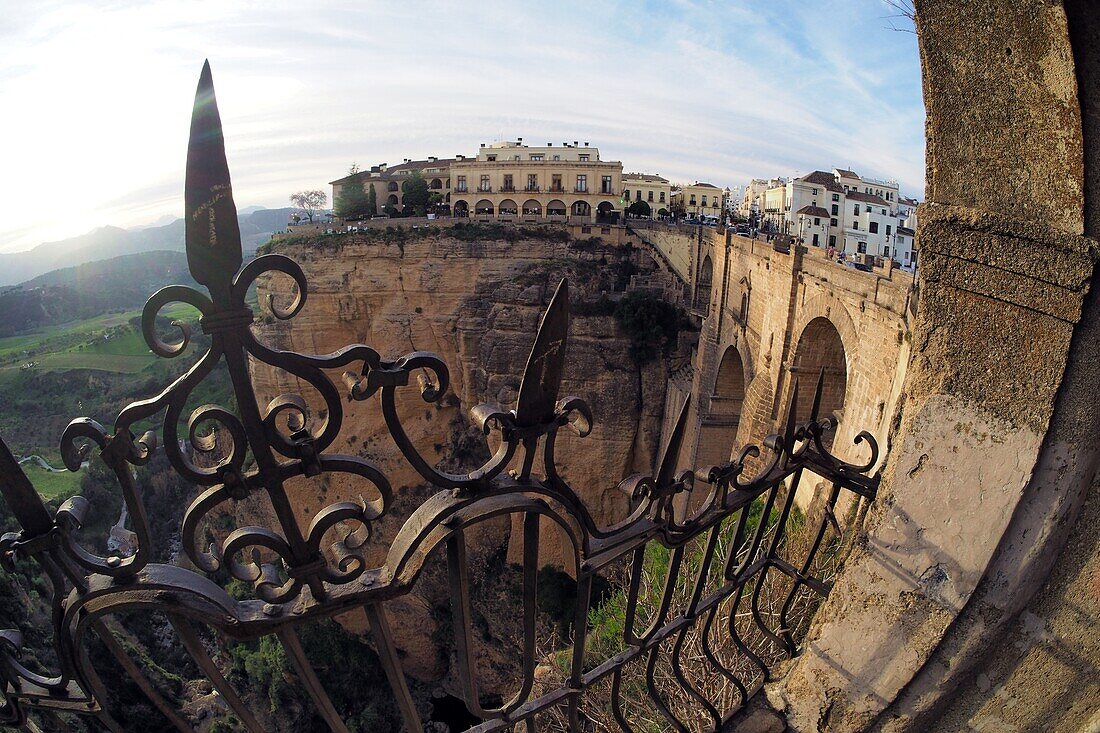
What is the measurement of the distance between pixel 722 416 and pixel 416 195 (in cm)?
2161

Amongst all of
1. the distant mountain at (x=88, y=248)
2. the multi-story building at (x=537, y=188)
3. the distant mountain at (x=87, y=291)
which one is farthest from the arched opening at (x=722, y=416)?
the distant mountain at (x=88, y=248)

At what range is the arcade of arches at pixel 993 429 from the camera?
1479 mm

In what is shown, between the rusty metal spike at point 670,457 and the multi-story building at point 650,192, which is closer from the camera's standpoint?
the rusty metal spike at point 670,457

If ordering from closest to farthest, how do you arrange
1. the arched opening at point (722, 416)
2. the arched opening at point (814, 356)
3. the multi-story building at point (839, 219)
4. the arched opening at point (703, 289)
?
the arched opening at point (814, 356) < the arched opening at point (722, 416) < the arched opening at point (703, 289) < the multi-story building at point (839, 219)

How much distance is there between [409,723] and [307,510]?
21.1m

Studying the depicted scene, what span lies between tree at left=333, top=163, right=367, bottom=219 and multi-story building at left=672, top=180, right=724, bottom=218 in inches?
845

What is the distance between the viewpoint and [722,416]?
50.5ft

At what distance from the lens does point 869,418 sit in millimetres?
7344

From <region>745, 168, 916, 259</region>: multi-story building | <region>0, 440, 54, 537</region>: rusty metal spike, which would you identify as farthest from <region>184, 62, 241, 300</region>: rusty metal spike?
<region>745, 168, 916, 259</region>: multi-story building

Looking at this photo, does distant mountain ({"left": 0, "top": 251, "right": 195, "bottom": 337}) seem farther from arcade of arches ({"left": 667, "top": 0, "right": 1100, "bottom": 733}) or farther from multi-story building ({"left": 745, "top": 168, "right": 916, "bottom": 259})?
arcade of arches ({"left": 667, "top": 0, "right": 1100, "bottom": 733})

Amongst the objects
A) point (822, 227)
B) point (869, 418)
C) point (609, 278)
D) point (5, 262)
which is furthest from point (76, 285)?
point (869, 418)

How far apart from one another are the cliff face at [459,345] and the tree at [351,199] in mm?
9803

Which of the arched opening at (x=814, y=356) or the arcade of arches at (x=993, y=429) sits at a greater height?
the arcade of arches at (x=993, y=429)

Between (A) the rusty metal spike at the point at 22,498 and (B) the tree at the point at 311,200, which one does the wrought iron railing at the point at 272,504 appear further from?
(B) the tree at the point at 311,200
